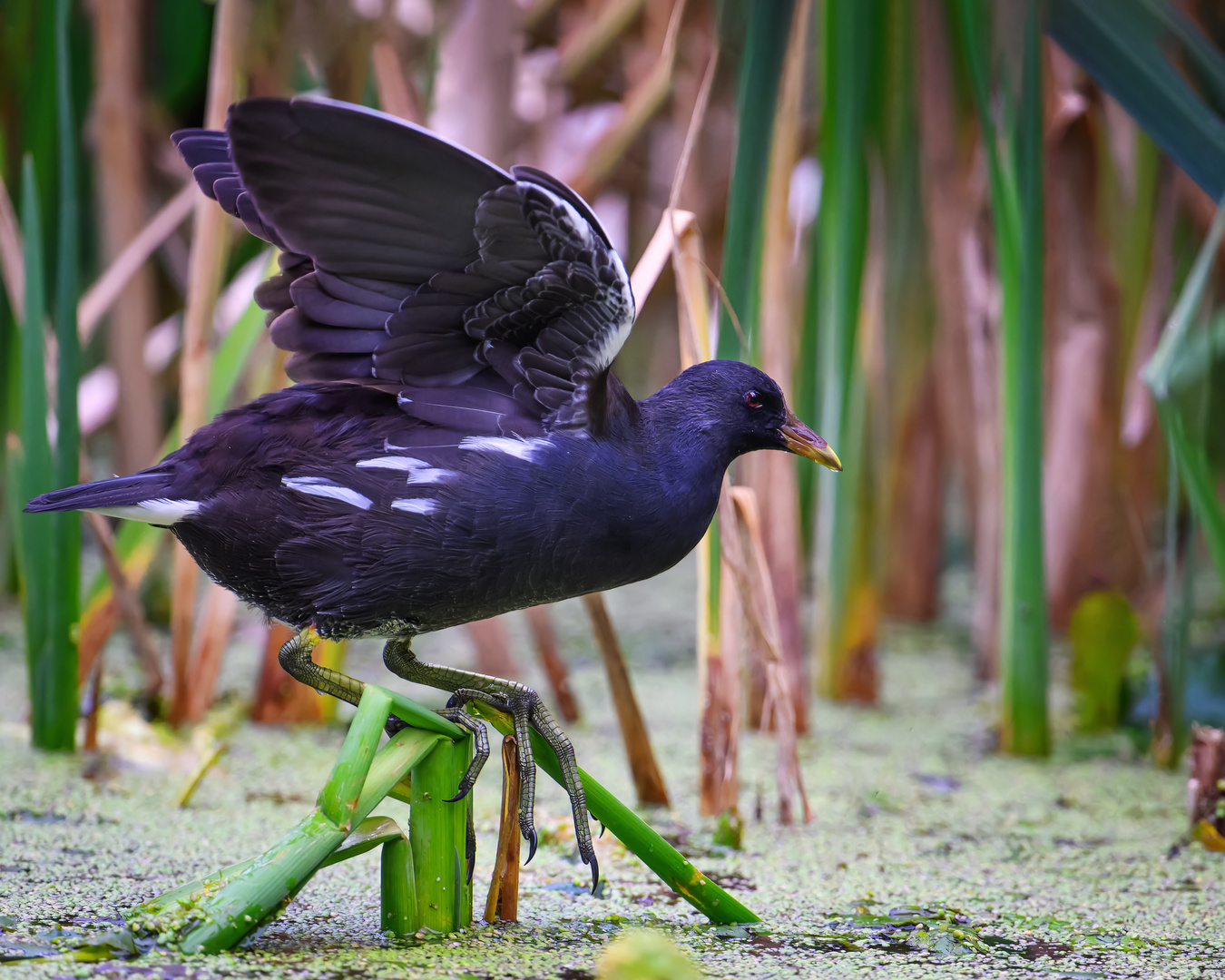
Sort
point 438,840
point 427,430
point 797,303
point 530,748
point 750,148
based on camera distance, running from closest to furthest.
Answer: point 438,840 → point 530,748 → point 427,430 → point 750,148 → point 797,303

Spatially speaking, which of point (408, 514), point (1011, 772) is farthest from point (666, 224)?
point (1011, 772)

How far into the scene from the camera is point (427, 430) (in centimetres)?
154

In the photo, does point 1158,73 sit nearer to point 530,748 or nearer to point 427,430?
point 427,430

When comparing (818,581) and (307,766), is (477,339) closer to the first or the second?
(307,766)

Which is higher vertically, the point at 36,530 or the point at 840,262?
the point at 840,262

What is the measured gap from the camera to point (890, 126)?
2688mm

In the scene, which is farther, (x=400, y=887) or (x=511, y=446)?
(x=511, y=446)

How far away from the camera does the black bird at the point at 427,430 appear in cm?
138

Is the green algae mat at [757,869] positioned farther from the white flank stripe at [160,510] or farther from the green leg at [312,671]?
the white flank stripe at [160,510]

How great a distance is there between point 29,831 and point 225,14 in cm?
144

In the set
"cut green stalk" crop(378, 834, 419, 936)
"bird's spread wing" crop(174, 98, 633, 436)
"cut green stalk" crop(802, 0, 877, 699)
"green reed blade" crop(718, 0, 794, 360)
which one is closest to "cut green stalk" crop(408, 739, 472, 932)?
"cut green stalk" crop(378, 834, 419, 936)

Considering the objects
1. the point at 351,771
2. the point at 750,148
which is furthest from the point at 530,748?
the point at 750,148

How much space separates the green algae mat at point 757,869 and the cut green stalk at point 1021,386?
191mm

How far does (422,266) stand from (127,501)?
49 centimetres
